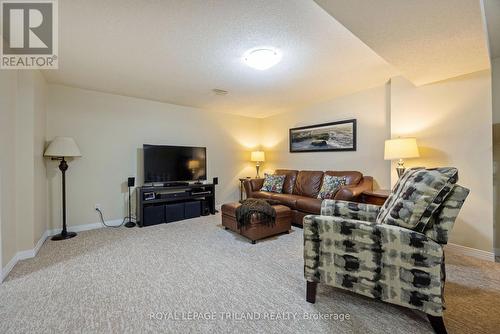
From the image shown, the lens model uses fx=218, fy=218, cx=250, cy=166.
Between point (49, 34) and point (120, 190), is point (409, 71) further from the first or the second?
point (120, 190)

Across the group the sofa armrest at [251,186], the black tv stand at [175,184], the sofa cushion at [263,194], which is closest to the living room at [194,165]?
the black tv stand at [175,184]

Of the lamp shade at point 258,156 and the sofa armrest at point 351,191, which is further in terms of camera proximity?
the lamp shade at point 258,156

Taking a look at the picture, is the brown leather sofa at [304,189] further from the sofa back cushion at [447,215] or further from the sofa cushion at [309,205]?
the sofa back cushion at [447,215]

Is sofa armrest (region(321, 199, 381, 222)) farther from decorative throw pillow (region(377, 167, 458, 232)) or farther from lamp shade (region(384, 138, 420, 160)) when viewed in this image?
lamp shade (region(384, 138, 420, 160))

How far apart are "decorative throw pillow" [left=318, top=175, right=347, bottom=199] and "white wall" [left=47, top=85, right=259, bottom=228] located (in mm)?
2479

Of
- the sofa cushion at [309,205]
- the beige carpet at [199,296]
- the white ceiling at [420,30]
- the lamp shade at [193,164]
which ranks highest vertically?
the white ceiling at [420,30]

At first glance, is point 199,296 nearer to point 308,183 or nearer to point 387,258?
point 387,258

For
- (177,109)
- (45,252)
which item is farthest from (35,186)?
(177,109)

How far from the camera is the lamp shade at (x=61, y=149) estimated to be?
9.47 feet

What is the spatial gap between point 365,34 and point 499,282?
2406mm

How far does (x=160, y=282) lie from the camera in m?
1.92

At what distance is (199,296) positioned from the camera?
172 cm

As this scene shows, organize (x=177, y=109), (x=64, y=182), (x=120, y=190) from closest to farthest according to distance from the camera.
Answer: (x=64, y=182) < (x=120, y=190) < (x=177, y=109)

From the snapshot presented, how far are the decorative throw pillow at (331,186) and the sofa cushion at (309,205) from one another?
0.96ft
